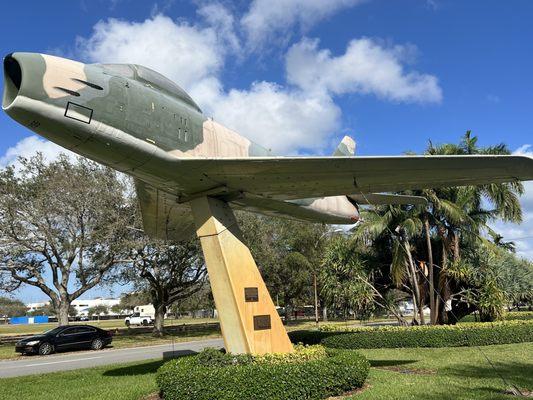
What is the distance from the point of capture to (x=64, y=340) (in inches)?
869

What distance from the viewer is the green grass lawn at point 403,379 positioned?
816cm

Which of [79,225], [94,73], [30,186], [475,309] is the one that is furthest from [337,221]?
[30,186]

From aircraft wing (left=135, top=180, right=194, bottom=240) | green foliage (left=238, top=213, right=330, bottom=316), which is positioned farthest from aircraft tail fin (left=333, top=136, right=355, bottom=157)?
green foliage (left=238, top=213, right=330, bottom=316)

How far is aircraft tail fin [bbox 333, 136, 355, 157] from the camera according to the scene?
14.2m

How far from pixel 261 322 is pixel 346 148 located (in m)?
7.63

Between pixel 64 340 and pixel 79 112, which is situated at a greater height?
pixel 79 112

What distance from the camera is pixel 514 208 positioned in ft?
71.1

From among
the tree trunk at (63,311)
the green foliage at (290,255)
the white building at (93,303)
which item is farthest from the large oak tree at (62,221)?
the white building at (93,303)

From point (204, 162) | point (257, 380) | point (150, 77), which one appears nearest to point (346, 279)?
point (257, 380)

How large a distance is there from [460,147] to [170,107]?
17.5 meters

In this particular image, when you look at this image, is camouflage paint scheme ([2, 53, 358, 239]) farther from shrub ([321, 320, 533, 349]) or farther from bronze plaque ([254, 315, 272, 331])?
shrub ([321, 320, 533, 349])

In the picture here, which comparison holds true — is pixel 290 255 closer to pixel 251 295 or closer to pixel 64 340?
pixel 64 340

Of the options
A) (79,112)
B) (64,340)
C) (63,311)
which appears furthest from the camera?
(63,311)

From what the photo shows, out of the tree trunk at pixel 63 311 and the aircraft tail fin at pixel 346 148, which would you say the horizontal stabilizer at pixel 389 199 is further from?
the tree trunk at pixel 63 311
